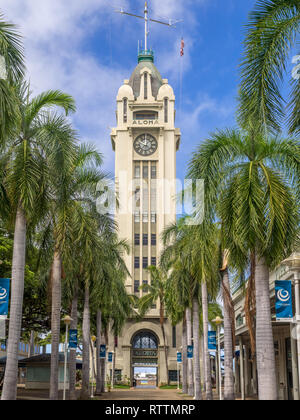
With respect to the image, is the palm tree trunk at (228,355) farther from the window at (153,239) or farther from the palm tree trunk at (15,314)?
the window at (153,239)

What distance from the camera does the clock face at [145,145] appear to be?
90312 mm

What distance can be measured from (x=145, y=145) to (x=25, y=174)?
72895mm

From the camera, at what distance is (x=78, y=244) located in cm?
2727

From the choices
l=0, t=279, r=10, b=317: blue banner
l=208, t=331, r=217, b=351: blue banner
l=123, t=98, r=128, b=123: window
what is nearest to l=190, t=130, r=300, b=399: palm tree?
l=0, t=279, r=10, b=317: blue banner

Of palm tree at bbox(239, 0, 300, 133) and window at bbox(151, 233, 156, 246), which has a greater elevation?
window at bbox(151, 233, 156, 246)

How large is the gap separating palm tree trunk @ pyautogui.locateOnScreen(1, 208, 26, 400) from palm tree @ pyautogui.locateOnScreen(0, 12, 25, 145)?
16.5 ft

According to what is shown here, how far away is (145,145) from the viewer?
3565 inches

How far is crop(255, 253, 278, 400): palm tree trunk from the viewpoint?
15.3 metres

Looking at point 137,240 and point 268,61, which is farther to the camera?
point 137,240

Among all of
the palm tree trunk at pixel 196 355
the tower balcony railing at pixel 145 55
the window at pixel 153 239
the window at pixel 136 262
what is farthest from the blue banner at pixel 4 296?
the tower balcony railing at pixel 145 55

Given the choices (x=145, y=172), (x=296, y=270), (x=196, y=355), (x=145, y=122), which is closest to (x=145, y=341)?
(x=145, y=172)

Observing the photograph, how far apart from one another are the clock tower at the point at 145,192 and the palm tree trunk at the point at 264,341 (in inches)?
2530

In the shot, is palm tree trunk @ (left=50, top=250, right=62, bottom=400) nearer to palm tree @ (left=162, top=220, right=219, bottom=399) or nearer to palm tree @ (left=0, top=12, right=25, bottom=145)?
palm tree @ (left=162, top=220, right=219, bottom=399)

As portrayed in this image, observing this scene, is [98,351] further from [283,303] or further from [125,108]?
[125,108]
